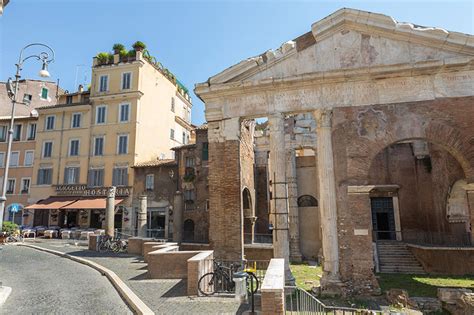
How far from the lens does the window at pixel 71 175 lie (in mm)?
27906

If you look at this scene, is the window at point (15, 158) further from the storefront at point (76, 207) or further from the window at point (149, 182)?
the window at point (149, 182)

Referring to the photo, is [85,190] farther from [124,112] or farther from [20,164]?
[20,164]

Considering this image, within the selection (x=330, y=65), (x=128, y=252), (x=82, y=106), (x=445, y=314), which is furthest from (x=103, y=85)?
(x=445, y=314)

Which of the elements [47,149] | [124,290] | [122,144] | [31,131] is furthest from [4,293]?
[31,131]

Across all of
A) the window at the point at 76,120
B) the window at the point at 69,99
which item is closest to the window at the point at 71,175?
the window at the point at 76,120

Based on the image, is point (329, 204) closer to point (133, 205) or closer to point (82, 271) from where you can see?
point (82, 271)

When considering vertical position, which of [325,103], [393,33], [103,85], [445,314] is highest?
[103,85]

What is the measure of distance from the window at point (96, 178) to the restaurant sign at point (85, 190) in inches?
14.7

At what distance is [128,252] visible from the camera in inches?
667

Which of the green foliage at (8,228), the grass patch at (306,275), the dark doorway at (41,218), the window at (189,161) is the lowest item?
the grass patch at (306,275)

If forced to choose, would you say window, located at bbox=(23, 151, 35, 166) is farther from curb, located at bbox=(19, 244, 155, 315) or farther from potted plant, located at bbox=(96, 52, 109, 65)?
curb, located at bbox=(19, 244, 155, 315)

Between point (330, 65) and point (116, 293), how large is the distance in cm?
973

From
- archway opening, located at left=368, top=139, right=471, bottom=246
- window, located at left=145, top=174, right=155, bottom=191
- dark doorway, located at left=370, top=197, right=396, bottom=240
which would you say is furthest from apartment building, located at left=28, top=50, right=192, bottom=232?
archway opening, located at left=368, top=139, right=471, bottom=246

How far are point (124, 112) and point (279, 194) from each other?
20.9m
